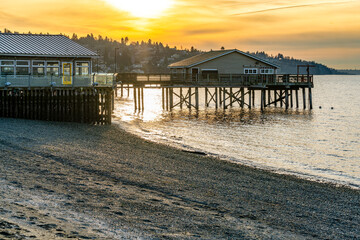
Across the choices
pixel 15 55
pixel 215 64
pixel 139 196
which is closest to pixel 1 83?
pixel 15 55

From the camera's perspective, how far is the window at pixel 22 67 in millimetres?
36781

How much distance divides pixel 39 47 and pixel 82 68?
3976 mm

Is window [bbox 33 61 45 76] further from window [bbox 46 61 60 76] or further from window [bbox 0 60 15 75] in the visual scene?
window [bbox 0 60 15 75]

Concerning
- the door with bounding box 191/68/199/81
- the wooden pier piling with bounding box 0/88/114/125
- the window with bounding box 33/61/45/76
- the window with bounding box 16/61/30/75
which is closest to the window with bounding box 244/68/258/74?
the door with bounding box 191/68/199/81

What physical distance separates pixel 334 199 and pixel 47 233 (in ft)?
31.2

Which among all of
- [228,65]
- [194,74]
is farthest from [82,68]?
[228,65]

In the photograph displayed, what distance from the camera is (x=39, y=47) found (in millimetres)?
37969

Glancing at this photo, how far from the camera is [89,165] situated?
51.5ft

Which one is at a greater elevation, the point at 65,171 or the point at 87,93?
the point at 87,93

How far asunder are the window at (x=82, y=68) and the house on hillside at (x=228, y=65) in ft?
61.6

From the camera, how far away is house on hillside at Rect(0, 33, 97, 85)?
3635cm

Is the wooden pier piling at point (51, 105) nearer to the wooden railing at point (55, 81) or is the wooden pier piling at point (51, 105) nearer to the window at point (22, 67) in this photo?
the wooden railing at point (55, 81)

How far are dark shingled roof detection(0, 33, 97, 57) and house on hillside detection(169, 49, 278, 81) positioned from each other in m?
19.3

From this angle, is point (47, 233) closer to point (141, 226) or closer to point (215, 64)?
point (141, 226)
